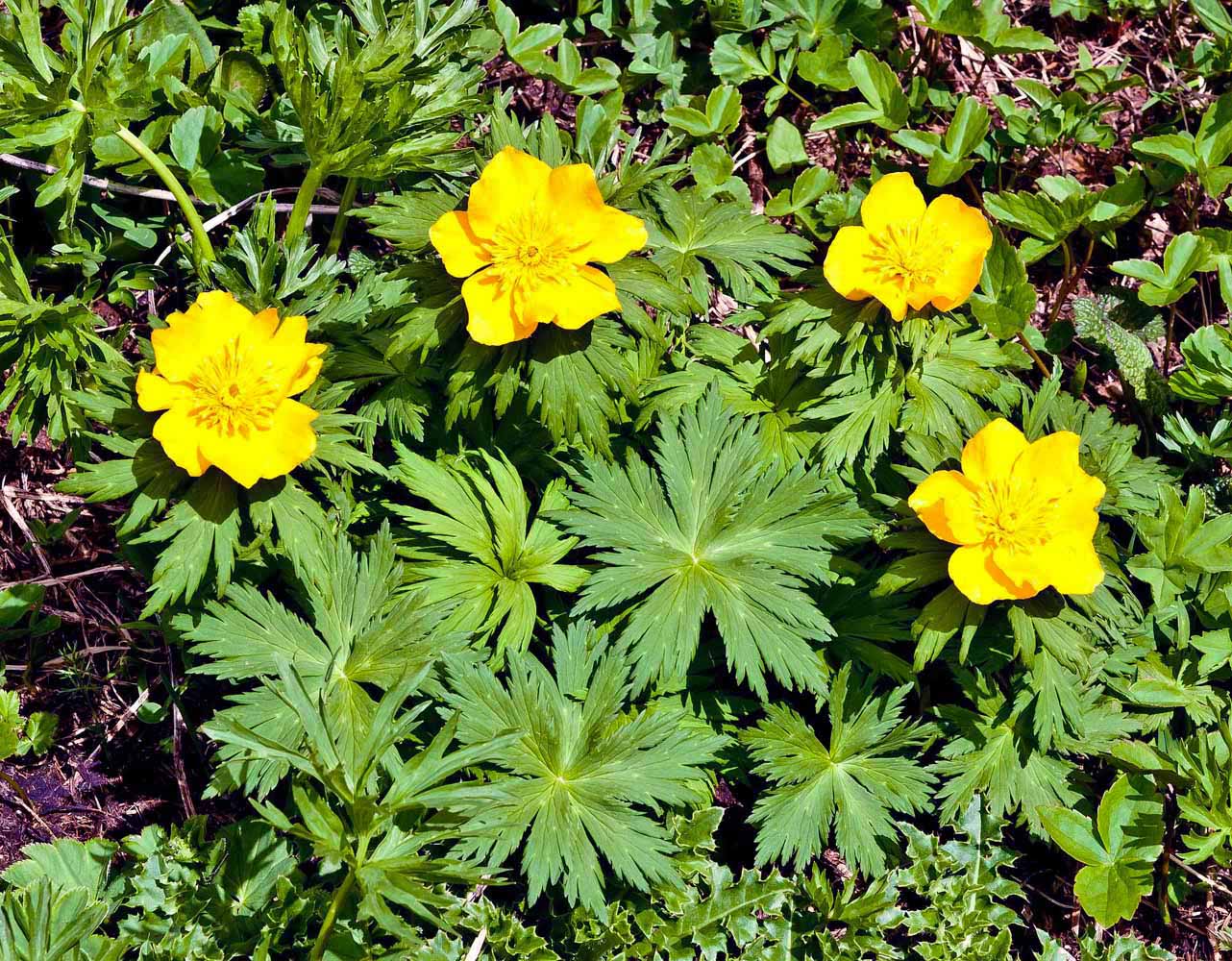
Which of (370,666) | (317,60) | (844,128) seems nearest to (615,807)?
(370,666)

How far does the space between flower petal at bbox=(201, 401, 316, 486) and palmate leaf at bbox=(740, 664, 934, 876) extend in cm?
126

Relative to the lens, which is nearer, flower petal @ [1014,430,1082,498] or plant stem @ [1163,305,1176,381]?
flower petal @ [1014,430,1082,498]

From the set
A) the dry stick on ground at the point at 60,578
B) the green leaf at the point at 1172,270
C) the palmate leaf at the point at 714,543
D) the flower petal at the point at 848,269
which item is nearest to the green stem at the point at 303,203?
the palmate leaf at the point at 714,543

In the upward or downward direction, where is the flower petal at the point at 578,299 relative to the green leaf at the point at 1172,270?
upward

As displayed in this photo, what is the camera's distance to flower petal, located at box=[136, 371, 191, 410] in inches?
89.1

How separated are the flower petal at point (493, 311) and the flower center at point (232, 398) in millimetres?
436

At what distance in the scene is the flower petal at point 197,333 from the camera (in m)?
2.29

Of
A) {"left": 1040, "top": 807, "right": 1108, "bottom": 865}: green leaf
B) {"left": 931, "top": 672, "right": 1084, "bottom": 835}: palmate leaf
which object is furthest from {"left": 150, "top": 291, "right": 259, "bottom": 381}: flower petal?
{"left": 1040, "top": 807, "right": 1108, "bottom": 865}: green leaf

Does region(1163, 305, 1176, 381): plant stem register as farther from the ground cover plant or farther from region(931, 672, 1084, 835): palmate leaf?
region(931, 672, 1084, 835): palmate leaf

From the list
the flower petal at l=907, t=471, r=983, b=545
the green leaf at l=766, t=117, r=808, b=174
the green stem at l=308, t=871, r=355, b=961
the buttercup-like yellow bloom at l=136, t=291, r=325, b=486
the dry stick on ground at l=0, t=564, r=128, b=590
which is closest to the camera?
the green stem at l=308, t=871, r=355, b=961

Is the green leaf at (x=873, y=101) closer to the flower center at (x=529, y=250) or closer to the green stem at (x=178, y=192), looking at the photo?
the flower center at (x=529, y=250)

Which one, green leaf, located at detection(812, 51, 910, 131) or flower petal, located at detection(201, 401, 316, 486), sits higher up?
green leaf, located at detection(812, 51, 910, 131)

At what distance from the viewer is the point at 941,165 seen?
3432 millimetres

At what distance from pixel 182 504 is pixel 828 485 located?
147cm
